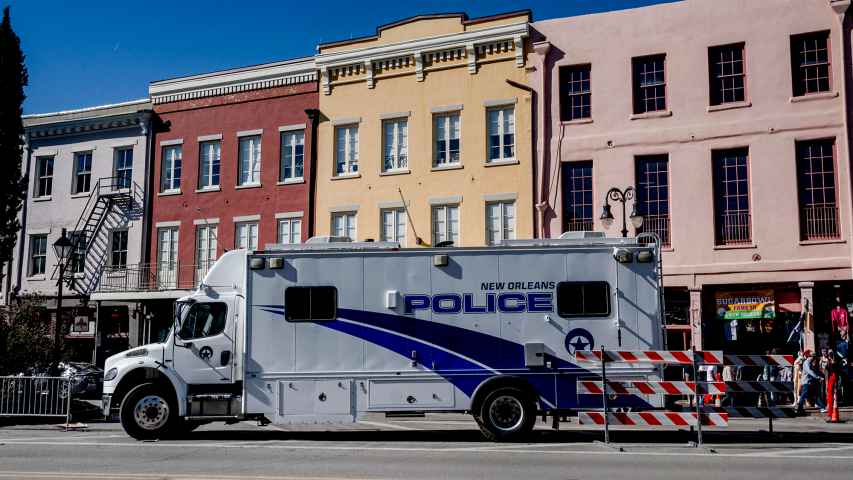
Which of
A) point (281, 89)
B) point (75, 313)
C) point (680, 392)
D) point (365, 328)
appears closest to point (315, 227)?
point (281, 89)

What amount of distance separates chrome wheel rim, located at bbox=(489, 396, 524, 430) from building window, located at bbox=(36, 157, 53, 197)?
23847mm

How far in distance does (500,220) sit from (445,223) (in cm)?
177

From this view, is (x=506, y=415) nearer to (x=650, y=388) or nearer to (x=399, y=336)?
(x=399, y=336)

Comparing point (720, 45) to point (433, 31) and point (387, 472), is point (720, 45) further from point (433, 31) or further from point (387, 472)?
point (387, 472)

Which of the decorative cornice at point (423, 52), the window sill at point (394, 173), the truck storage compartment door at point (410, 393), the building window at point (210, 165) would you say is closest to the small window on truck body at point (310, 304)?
the truck storage compartment door at point (410, 393)

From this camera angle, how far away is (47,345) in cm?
1997

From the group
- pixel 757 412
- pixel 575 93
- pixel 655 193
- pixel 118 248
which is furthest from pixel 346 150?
pixel 757 412

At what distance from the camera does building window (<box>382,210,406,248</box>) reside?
79.1 feet

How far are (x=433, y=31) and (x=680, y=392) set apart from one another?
1588 cm

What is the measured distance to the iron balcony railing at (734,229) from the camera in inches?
806

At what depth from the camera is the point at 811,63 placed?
20297 mm

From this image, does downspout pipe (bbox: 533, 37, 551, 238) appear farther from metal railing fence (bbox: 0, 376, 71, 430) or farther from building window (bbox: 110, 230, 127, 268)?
building window (bbox: 110, 230, 127, 268)

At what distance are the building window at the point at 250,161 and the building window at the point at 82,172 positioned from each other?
674 cm

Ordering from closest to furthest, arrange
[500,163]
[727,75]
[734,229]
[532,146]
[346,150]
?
[734,229] < [727,75] < [532,146] < [500,163] < [346,150]
